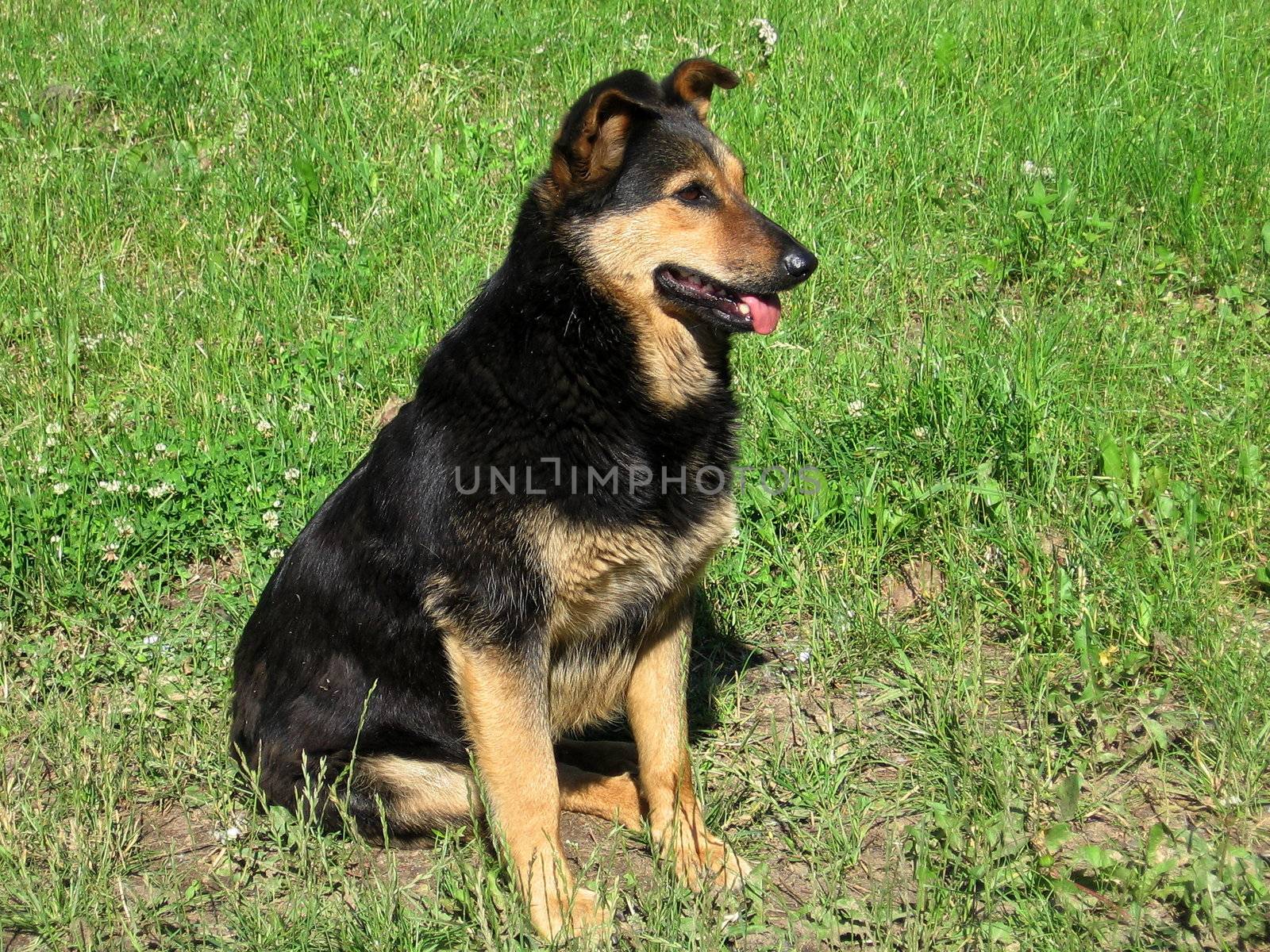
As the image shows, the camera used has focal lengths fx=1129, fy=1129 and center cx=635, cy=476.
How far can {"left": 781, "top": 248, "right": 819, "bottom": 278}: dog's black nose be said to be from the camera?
3.34 meters

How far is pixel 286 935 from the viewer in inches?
117

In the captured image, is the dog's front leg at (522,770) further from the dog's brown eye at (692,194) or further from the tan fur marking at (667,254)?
the dog's brown eye at (692,194)

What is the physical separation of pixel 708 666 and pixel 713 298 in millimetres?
1671

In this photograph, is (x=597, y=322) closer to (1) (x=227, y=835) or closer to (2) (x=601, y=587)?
(2) (x=601, y=587)

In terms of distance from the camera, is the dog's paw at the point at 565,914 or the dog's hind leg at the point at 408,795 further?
the dog's hind leg at the point at 408,795

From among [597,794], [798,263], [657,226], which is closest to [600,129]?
[657,226]

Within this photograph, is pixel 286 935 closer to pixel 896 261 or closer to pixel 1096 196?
pixel 896 261

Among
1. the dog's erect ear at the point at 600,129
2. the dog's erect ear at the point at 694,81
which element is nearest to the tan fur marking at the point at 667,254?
the dog's erect ear at the point at 600,129

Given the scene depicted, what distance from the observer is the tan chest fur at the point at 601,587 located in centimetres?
314

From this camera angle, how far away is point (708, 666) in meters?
4.44

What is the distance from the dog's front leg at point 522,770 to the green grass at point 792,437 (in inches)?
4.9

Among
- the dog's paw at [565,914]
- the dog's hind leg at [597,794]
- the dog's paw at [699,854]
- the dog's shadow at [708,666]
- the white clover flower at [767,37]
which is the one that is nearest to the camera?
the dog's paw at [565,914]

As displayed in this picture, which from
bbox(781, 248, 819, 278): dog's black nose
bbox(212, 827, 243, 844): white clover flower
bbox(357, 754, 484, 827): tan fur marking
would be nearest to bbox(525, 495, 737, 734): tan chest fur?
bbox(357, 754, 484, 827): tan fur marking

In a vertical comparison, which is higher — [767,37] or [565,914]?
[767,37]
